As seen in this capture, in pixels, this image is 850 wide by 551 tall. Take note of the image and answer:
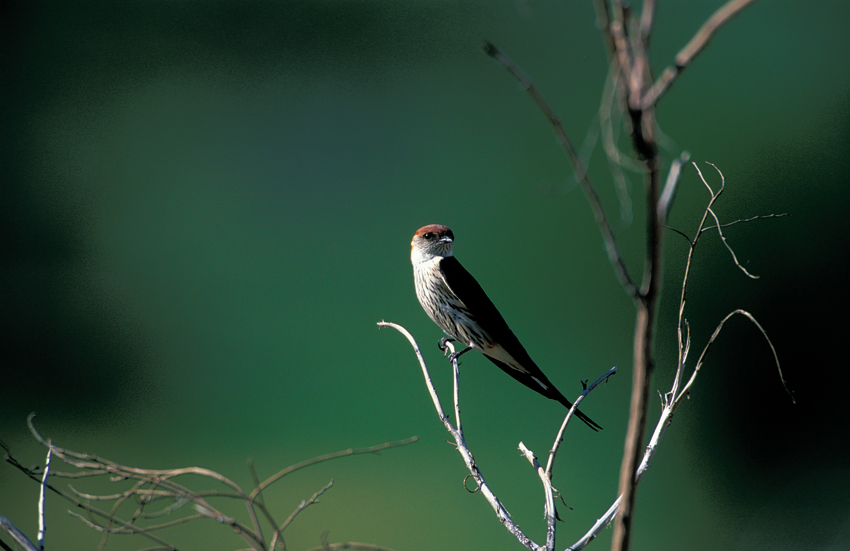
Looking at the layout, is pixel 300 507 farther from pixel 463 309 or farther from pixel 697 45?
pixel 463 309

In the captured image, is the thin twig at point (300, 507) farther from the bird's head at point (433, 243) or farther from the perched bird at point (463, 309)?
the bird's head at point (433, 243)

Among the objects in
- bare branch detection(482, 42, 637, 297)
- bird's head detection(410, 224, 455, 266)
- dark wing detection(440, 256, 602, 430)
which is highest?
bird's head detection(410, 224, 455, 266)

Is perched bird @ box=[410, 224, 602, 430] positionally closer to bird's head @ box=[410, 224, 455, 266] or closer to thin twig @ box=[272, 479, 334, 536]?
bird's head @ box=[410, 224, 455, 266]

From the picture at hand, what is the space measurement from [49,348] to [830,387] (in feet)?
27.5

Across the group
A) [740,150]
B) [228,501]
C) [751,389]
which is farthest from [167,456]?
[740,150]

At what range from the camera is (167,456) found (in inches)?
276

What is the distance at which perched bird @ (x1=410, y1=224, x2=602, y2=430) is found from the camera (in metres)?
3.28

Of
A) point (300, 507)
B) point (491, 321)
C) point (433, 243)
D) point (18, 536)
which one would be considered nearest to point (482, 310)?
point (491, 321)

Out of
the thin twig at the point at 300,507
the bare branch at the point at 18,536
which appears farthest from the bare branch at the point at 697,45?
the bare branch at the point at 18,536

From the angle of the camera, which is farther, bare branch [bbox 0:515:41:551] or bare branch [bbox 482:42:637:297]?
bare branch [bbox 0:515:41:551]

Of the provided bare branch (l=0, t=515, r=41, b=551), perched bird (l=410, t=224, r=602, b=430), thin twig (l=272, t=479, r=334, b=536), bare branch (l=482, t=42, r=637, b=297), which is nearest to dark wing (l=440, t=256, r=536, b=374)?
Answer: perched bird (l=410, t=224, r=602, b=430)

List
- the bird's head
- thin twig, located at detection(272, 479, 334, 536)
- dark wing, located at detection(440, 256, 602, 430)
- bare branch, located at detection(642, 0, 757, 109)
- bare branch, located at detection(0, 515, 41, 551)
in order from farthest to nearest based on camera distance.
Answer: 1. the bird's head
2. dark wing, located at detection(440, 256, 602, 430)
3. thin twig, located at detection(272, 479, 334, 536)
4. bare branch, located at detection(0, 515, 41, 551)
5. bare branch, located at detection(642, 0, 757, 109)

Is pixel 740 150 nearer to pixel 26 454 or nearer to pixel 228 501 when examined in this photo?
pixel 228 501

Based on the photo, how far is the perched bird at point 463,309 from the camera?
3281mm
